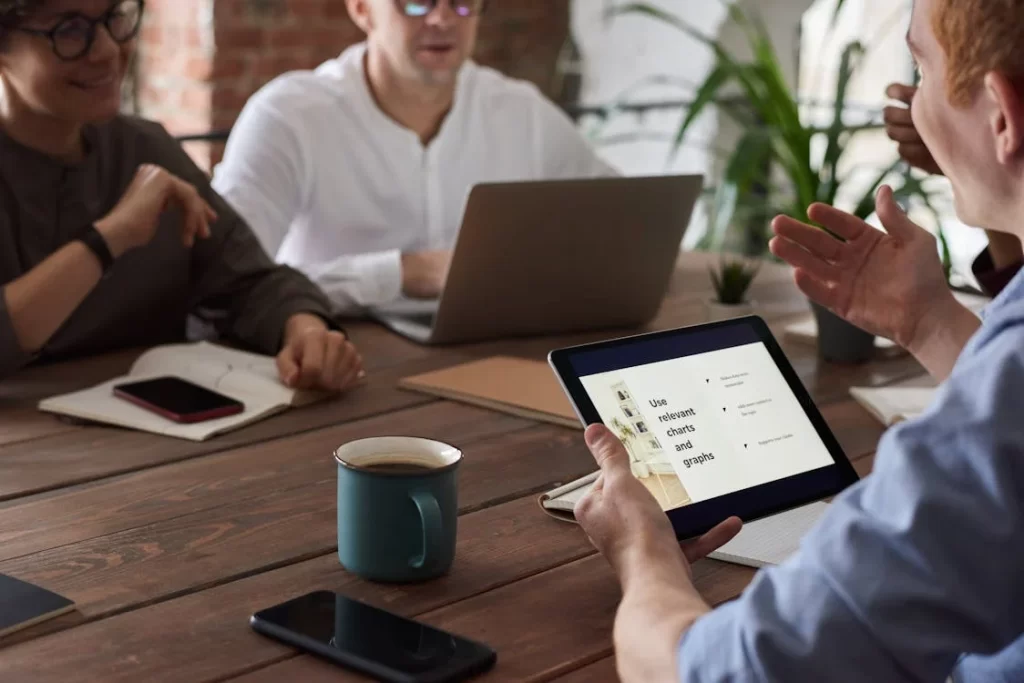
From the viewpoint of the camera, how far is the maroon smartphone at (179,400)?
58.9 inches

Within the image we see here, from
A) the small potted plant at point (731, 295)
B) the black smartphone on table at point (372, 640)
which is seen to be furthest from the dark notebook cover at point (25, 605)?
the small potted plant at point (731, 295)

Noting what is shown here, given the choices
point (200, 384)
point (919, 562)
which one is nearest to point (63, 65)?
point (200, 384)

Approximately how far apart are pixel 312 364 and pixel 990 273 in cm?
93

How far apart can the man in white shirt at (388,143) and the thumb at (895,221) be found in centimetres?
108

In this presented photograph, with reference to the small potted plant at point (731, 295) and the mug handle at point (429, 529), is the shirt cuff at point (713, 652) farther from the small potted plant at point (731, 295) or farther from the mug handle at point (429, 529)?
the small potted plant at point (731, 295)

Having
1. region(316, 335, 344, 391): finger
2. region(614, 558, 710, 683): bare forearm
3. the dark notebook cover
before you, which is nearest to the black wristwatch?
region(316, 335, 344, 391): finger

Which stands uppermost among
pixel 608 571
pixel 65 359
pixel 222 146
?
pixel 608 571

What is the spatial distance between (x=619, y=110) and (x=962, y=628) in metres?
3.65

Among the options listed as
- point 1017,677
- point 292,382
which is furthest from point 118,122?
point 1017,677

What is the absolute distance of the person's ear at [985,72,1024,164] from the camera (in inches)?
31.1

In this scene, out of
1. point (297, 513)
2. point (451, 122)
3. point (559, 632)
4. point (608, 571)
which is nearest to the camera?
point (559, 632)

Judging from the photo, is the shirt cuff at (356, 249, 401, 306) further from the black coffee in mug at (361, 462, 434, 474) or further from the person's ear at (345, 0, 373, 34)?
the black coffee in mug at (361, 462, 434, 474)

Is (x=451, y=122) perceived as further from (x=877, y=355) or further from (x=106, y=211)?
(x=877, y=355)

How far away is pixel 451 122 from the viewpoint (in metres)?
2.66
